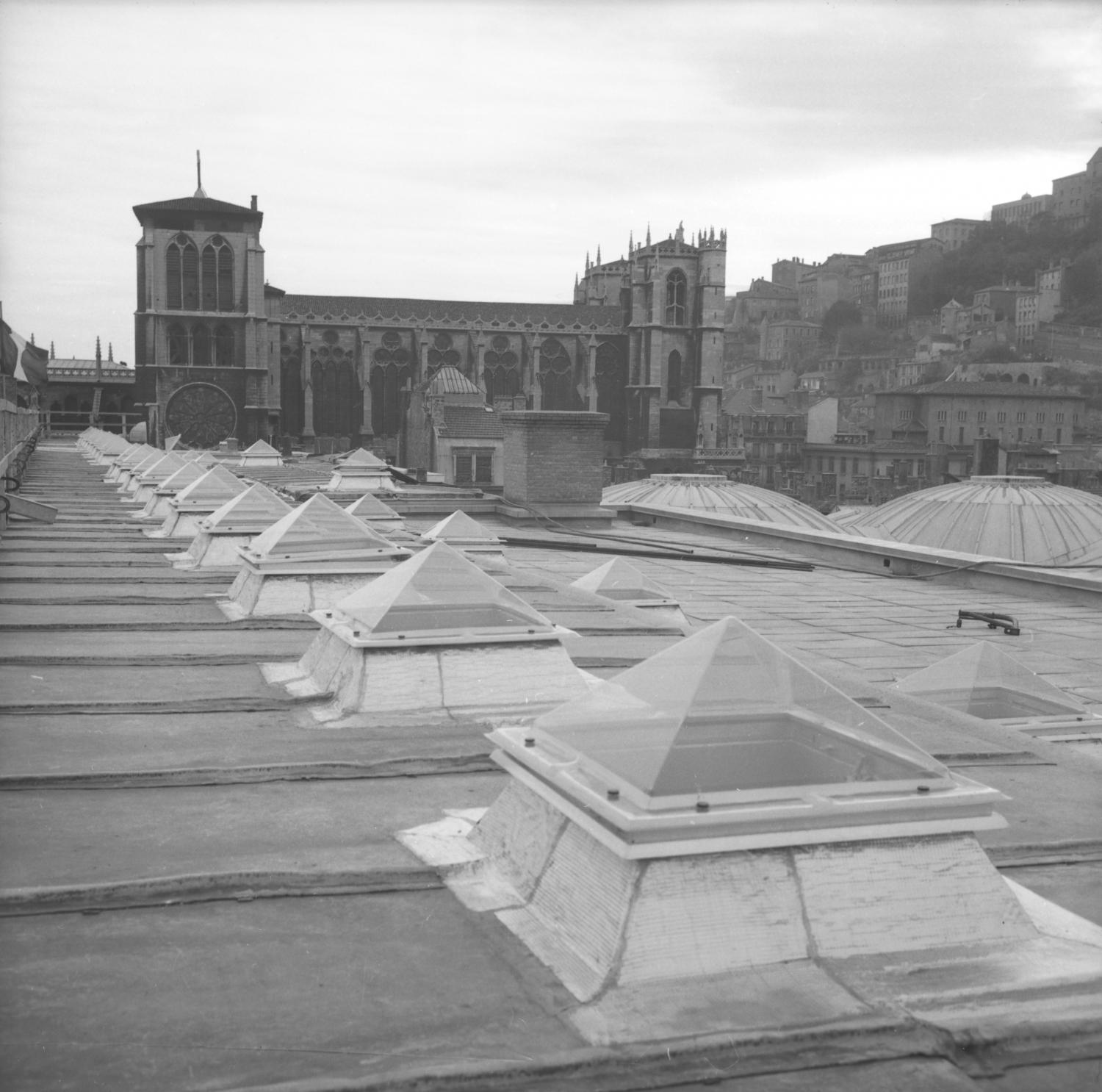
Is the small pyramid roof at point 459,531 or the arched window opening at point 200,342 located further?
the arched window opening at point 200,342

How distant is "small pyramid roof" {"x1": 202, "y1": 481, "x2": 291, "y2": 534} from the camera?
1204 centimetres

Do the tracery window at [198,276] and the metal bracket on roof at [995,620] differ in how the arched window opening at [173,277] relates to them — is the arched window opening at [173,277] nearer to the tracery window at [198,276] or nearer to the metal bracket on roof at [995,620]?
the tracery window at [198,276]

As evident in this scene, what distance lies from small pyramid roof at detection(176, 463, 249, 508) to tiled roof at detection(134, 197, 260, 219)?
69868mm

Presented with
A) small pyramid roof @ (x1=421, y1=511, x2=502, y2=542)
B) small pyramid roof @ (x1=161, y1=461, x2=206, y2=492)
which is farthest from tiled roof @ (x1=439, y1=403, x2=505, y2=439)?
small pyramid roof @ (x1=421, y1=511, x2=502, y2=542)

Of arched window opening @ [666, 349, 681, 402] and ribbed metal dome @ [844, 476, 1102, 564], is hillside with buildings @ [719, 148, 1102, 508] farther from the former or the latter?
ribbed metal dome @ [844, 476, 1102, 564]

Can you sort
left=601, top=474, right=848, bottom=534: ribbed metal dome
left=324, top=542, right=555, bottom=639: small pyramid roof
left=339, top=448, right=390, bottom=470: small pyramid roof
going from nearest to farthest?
left=324, top=542, right=555, bottom=639: small pyramid roof
left=339, top=448, right=390, bottom=470: small pyramid roof
left=601, top=474, right=848, bottom=534: ribbed metal dome

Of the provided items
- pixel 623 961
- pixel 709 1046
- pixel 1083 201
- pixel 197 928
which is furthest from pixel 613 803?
pixel 1083 201

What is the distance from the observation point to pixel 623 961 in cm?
291

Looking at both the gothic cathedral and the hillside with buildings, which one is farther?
the gothic cathedral

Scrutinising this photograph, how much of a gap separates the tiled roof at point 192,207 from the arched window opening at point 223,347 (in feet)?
24.2

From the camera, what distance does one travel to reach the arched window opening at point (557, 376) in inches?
4050

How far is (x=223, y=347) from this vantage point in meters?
84.8

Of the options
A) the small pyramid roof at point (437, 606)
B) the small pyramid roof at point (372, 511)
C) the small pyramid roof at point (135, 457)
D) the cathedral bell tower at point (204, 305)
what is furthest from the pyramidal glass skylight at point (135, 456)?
the cathedral bell tower at point (204, 305)

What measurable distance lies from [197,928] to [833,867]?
1.54m
